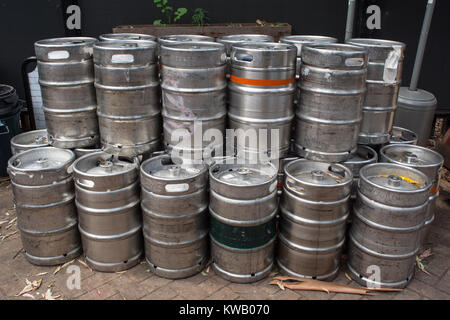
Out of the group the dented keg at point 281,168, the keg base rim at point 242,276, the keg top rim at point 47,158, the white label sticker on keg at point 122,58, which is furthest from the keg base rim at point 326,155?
the keg top rim at point 47,158

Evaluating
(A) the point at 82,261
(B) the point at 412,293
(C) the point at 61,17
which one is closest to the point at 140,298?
(A) the point at 82,261

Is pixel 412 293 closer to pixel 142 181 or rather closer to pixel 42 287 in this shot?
pixel 142 181

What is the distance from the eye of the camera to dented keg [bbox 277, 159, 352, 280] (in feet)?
12.3

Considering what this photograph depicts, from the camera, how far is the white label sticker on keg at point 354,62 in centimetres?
379

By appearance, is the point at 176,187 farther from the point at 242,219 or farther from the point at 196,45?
the point at 196,45

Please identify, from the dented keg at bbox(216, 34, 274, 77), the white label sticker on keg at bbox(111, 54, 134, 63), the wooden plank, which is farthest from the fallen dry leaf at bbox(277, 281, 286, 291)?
the wooden plank

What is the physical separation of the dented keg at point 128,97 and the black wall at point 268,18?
3.39 metres

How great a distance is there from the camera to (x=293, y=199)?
384 cm

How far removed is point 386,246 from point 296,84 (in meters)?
1.81

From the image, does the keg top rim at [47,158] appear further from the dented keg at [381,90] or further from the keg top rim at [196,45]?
the dented keg at [381,90]

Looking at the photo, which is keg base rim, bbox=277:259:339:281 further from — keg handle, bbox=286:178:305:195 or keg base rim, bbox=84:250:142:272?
keg base rim, bbox=84:250:142:272

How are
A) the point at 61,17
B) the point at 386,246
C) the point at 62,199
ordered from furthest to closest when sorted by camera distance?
the point at 61,17 → the point at 62,199 → the point at 386,246

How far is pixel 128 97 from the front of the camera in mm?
4031

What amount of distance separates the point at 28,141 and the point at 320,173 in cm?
348
